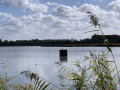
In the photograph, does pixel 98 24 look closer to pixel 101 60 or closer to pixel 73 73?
pixel 101 60

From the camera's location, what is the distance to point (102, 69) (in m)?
4.32

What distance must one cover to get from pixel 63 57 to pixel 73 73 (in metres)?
44.8

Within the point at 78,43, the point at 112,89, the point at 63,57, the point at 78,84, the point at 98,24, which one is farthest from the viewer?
the point at 78,43

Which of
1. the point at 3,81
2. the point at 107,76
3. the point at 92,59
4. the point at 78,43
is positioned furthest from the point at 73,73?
the point at 78,43

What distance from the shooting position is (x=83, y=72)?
4.71m

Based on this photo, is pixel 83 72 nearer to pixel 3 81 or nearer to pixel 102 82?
pixel 102 82

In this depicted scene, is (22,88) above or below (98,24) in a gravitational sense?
below

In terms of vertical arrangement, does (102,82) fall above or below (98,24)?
below

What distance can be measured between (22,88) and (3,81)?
1.46 ft

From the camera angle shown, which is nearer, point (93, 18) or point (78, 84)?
point (93, 18)

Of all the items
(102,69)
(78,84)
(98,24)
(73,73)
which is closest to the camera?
(98,24)

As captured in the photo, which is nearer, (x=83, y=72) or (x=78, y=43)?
(x=83, y=72)

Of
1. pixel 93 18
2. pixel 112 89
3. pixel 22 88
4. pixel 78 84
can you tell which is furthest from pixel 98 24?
pixel 22 88

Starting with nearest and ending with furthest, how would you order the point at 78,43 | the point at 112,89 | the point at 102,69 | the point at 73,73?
the point at 112,89
the point at 102,69
the point at 73,73
the point at 78,43
